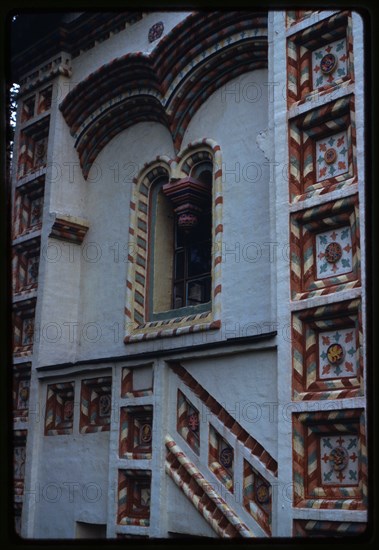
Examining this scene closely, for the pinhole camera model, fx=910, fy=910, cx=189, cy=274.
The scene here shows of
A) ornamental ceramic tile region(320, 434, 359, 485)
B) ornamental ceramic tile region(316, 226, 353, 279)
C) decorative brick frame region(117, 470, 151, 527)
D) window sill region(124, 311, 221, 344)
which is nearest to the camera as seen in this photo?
ornamental ceramic tile region(320, 434, 359, 485)

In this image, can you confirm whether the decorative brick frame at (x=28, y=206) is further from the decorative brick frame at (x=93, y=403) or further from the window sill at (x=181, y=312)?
the window sill at (x=181, y=312)

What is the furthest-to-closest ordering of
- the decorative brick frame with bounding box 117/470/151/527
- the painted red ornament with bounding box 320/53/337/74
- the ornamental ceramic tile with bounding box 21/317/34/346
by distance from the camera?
the ornamental ceramic tile with bounding box 21/317/34/346, the decorative brick frame with bounding box 117/470/151/527, the painted red ornament with bounding box 320/53/337/74

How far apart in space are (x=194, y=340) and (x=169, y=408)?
0.67m

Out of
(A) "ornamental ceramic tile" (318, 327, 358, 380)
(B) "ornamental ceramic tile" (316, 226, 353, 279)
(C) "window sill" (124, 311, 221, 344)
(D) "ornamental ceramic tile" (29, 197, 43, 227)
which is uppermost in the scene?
(D) "ornamental ceramic tile" (29, 197, 43, 227)

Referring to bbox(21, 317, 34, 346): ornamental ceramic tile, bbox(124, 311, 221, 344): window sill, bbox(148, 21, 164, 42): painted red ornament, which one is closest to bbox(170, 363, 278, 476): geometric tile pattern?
bbox(124, 311, 221, 344): window sill

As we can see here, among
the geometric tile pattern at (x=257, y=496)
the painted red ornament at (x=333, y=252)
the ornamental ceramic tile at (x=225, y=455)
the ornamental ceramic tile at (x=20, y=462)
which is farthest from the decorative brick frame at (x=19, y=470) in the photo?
the painted red ornament at (x=333, y=252)

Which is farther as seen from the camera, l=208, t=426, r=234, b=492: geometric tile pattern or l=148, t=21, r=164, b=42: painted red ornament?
l=148, t=21, r=164, b=42: painted red ornament

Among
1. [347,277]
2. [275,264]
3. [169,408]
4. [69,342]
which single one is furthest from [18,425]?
[347,277]

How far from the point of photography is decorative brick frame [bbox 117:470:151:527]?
8156 millimetres

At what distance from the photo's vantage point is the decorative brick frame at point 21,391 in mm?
9945

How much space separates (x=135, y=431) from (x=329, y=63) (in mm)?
3757

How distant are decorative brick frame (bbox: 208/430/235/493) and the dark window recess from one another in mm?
1482

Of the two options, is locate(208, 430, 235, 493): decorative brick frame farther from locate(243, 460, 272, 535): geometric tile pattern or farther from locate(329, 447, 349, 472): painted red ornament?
locate(329, 447, 349, 472): painted red ornament

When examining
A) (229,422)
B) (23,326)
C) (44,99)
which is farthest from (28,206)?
(229,422)
